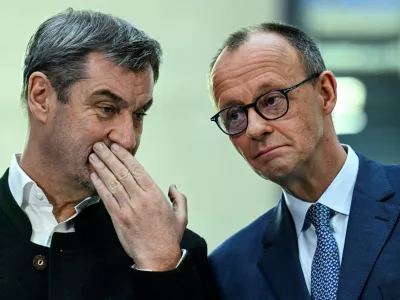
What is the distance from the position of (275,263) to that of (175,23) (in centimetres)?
261

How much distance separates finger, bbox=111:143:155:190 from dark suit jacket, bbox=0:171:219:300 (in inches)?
10.9

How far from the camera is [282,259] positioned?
141 inches

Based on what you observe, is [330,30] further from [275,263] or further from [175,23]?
[275,263]

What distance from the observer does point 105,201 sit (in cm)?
332

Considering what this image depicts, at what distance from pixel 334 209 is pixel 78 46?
4.03ft

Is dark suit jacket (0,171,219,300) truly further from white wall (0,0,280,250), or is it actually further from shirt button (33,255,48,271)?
white wall (0,0,280,250)

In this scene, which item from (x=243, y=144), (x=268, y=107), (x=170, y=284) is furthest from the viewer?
(x=243, y=144)

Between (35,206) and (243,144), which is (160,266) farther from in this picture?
(243,144)

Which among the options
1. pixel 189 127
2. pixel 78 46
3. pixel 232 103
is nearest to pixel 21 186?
pixel 78 46

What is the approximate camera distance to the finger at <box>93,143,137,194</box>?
10.9 ft

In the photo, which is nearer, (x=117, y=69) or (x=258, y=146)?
(x=117, y=69)

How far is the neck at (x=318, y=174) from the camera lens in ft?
11.9

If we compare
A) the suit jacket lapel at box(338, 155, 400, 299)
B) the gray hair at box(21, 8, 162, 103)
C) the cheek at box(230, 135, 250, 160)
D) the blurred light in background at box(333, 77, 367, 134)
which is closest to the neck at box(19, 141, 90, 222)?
the gray hair at box(21, 8, 162, 103)

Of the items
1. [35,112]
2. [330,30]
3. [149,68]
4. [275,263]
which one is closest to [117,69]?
[149,68]
